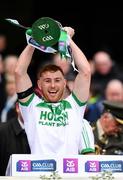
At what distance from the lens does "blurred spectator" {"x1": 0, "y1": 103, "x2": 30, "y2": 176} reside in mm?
9930

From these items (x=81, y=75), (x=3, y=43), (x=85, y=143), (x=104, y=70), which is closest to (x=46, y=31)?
(x=81, y=75)

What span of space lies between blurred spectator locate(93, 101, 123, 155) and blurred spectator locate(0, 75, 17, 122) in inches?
78.7

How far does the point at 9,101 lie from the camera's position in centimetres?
1325

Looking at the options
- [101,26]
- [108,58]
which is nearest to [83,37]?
[101,26]

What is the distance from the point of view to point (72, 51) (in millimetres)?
9078

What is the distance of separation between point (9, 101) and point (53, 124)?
4.29m

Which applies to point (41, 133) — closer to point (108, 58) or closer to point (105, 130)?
point (105, 130)

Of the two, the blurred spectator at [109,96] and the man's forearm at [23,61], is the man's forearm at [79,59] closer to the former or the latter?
the man's forearm at [23,61]

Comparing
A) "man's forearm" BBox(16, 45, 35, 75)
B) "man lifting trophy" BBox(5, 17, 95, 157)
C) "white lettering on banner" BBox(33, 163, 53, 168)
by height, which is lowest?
"white lettering on banner" BBox(33, 163, 53, 168)

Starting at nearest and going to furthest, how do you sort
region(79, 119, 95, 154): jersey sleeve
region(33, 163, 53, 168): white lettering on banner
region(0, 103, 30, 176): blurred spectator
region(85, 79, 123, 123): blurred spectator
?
region(33, 163, 53, 168): white lettering on banner
region(79, 119, 95, 154): jersey sleeve
region(0, 103, 30, 176): blurred spectator
region(85, 79, 123, 123): blurred spectator

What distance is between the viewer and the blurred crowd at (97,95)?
10836 millimetres

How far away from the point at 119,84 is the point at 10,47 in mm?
4626

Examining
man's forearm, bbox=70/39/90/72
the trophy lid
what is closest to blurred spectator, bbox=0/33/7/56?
man's forearm, bbox=70/39/90/72

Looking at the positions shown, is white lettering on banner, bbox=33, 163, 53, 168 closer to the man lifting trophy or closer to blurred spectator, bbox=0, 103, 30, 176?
the man lifting trophy
